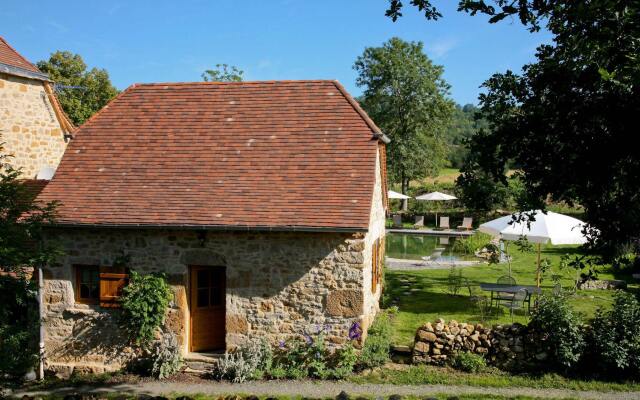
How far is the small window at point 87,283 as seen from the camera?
11461mm

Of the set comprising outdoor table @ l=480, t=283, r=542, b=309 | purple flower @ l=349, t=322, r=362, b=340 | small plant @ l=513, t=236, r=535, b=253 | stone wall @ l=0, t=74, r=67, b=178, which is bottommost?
purple flower @ l=349, t=322, r=362, b=340

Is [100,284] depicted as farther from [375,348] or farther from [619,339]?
[619,339]

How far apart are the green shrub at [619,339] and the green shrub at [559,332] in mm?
307

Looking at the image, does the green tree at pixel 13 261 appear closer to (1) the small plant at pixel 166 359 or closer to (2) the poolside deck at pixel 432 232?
(1) the small plant at pixel 166 359

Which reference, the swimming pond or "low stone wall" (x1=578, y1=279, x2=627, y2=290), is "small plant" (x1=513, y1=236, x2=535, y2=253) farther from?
the swimming pond

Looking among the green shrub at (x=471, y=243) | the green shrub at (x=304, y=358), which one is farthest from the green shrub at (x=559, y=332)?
the green shrub at (x=471, y=243)

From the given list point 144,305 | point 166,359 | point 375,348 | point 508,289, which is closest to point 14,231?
point 144,305

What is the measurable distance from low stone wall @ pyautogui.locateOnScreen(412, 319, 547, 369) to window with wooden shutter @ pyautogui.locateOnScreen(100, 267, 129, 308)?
20.9 ft

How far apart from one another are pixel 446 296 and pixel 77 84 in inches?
1072

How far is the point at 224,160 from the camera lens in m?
11.9

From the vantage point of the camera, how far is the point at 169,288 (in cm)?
1096

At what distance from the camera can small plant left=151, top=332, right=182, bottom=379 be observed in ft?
34.9

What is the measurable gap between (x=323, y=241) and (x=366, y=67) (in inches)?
1421

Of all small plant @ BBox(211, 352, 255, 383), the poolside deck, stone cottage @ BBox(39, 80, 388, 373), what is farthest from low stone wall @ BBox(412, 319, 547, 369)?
the poolside deck
